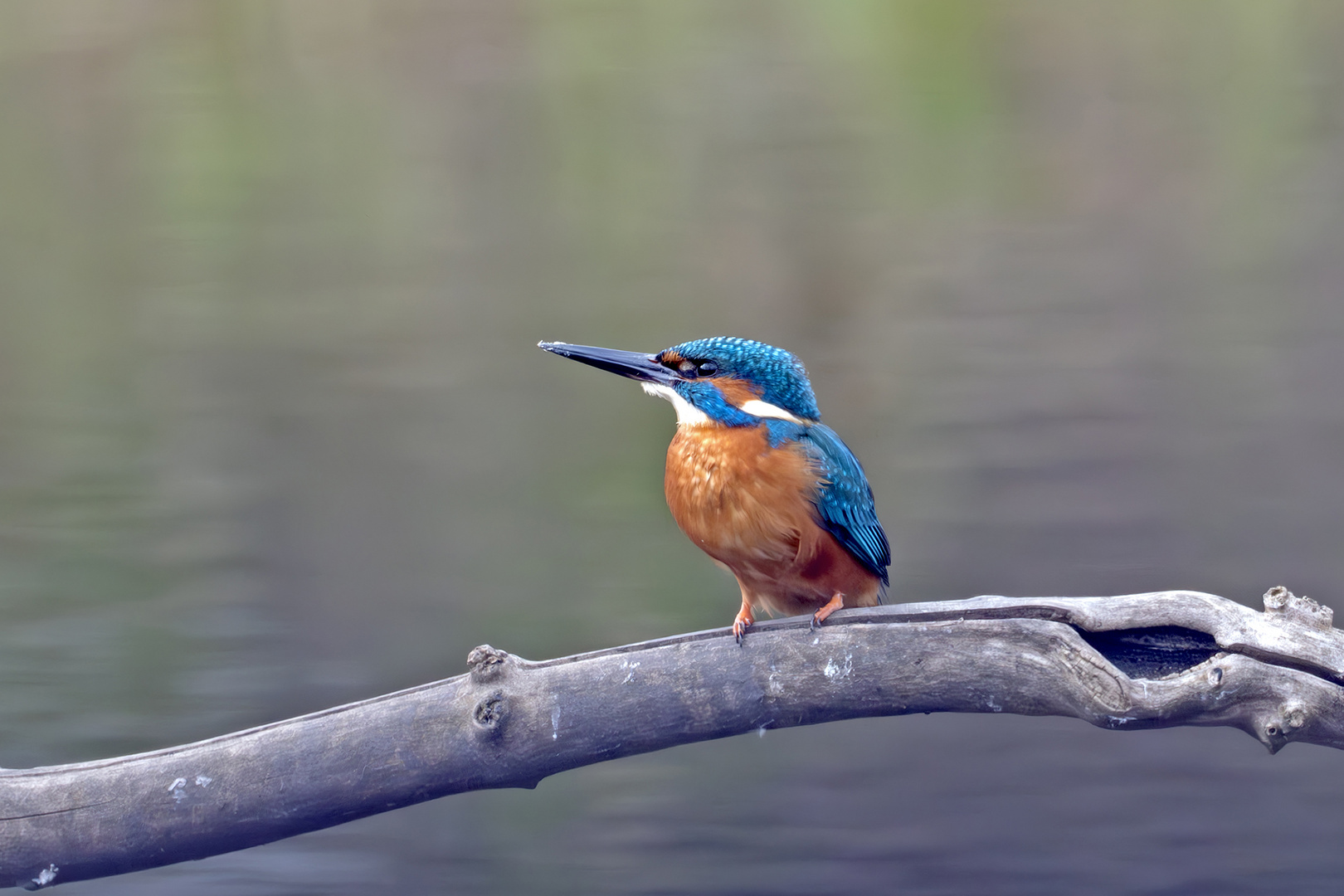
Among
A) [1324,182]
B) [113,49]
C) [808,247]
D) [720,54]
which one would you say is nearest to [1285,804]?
[1324,182]

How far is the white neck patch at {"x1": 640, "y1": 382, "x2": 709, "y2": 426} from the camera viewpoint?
153cm

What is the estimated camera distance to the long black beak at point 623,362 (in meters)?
1.55

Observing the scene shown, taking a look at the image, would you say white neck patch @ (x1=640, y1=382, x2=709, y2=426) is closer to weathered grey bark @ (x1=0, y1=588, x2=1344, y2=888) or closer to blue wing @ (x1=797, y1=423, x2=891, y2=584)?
blue wing @ (x1=797, y1=423, x2=891, y2=584)

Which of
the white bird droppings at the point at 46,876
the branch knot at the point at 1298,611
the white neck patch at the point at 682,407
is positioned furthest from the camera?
the white neck patch at the point at 682,407

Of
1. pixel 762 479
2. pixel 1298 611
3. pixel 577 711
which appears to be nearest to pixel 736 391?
pixel 762 479

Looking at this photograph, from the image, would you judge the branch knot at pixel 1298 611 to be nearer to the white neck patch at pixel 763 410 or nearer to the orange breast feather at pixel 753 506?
the orange breast feather at pixel 753 506

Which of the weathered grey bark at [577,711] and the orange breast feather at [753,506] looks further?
the orange breast feather at [753,506]

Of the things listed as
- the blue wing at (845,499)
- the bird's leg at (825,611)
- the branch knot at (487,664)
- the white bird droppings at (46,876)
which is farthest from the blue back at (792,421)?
the white bird droppings at (46,876)

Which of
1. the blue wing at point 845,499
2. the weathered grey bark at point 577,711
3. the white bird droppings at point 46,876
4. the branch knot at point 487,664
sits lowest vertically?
the white bird droppings at point 46,876

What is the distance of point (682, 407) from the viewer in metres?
1.55

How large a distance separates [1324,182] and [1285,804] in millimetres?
1368

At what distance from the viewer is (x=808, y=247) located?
214 centimetres

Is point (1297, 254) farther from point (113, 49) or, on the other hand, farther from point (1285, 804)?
point (113, 49)

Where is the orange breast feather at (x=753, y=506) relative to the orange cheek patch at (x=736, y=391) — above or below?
below
